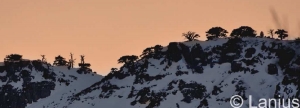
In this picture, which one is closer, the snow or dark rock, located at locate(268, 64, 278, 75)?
the snow

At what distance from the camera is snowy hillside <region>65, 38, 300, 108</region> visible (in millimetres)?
168250

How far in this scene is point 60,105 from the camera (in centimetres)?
19500

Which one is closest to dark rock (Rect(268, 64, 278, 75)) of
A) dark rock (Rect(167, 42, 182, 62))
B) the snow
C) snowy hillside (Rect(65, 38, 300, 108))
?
snowy hillside (Rect(65, 38, 300, 108))

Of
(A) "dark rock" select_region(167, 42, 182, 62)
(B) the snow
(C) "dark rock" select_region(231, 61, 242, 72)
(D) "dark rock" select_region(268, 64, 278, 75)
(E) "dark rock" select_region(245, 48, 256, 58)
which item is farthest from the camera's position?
(A) "dark rock" select_region(167, 42, 182, 62)

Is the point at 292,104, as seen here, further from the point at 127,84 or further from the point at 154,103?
the point at 127,84

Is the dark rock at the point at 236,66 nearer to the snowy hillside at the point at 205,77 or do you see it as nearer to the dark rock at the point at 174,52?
the snowy hillside at the point at 205,77

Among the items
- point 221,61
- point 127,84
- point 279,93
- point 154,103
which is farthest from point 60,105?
point 279,93

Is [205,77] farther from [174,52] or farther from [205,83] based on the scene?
[174,52]

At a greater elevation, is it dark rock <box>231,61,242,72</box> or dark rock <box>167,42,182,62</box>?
dark rock <box>167,42,182,62</box>

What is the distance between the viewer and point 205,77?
18088 centimetres

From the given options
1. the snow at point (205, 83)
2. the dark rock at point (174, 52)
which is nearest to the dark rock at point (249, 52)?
the snow at point (205, 83)

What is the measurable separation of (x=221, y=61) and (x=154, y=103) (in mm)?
22519

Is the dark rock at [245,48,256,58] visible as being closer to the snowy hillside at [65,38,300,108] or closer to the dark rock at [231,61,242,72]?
the snowy hillside at [65,38,300,108]

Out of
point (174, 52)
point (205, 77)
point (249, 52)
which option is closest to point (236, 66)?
point (249, 52)
